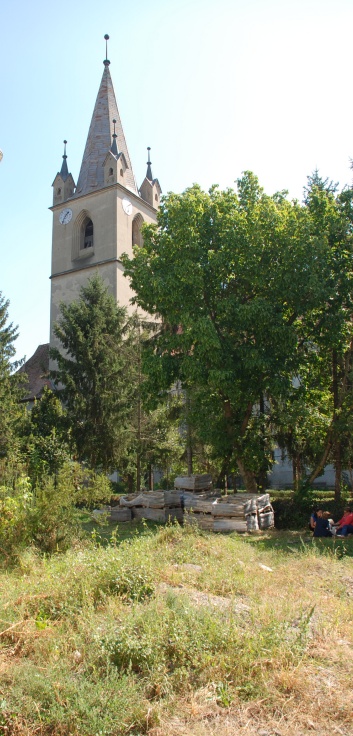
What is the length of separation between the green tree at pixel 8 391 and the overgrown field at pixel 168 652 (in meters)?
16.0

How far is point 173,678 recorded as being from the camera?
4.57 meters

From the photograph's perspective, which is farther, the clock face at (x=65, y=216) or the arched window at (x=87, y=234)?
the clock face at (x=65, y=216)

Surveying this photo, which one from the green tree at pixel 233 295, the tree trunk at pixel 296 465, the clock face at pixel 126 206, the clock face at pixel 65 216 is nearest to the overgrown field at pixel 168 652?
the green tree at pixel 233 295

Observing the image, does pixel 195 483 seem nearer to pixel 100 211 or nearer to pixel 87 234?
pixel 100 211

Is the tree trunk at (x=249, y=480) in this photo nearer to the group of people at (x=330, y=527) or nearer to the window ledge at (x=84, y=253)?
the group of people at (x=330, y=527)

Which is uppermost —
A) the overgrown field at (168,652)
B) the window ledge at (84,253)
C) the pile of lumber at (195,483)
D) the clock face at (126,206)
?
the clock face at (126,206)

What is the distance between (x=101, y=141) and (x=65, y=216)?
6354 millimetres

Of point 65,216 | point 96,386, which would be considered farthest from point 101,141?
point 96,386

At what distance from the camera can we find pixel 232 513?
45.7 feet

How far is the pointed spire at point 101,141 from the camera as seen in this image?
3988 centimetres

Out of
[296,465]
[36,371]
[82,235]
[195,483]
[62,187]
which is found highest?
[62,187]

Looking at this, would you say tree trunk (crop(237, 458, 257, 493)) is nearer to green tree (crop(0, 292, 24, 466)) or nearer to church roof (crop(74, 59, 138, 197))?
green tree (crop(0, 292, 24, 466))

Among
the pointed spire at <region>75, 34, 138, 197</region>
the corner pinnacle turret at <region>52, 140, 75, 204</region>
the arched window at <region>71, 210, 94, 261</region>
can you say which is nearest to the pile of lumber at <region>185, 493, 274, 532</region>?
the arched window at <region>71, 210, 94, 261</region>

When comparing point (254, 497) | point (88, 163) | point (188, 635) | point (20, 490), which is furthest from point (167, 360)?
point (88, 163)
